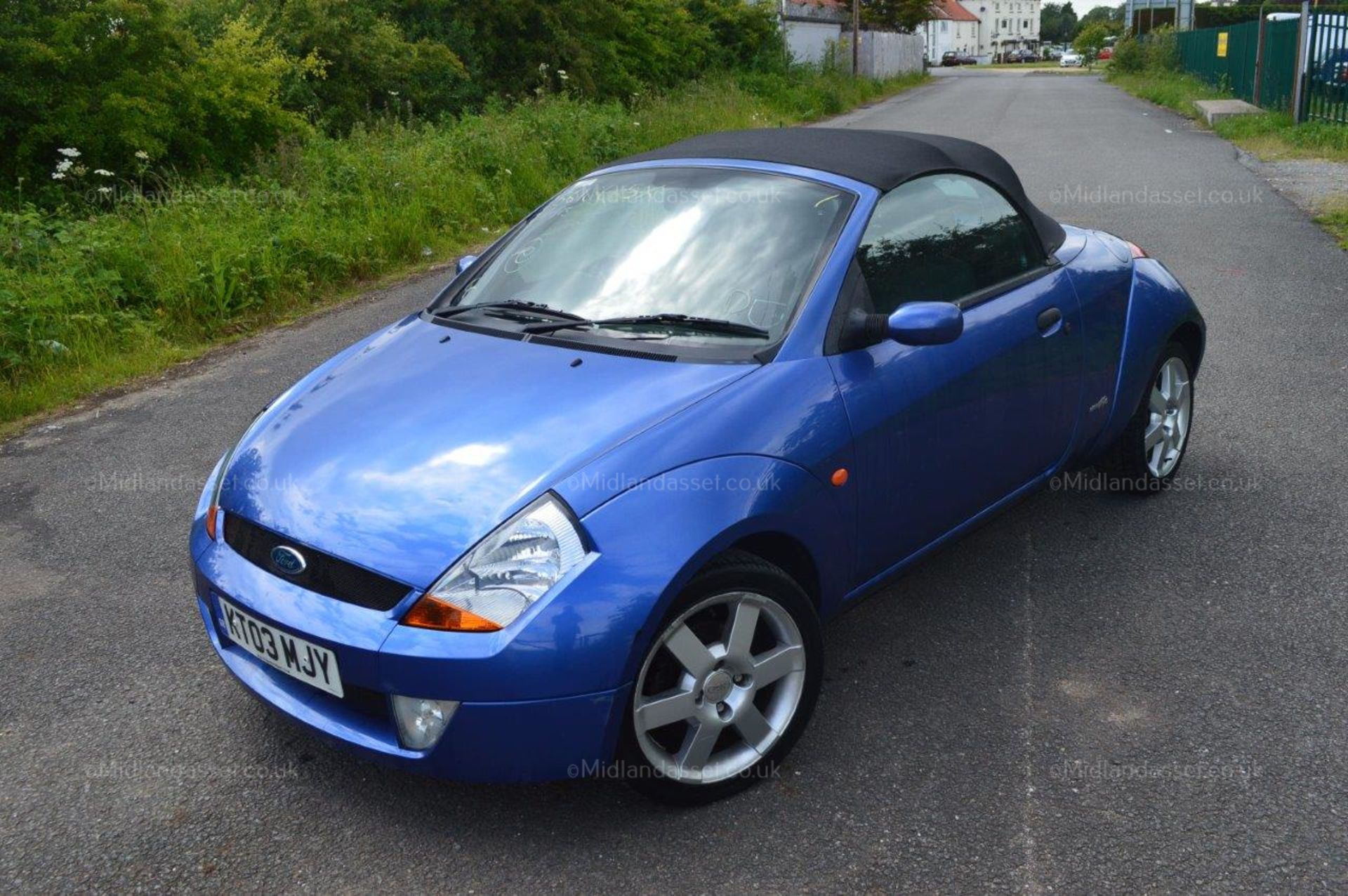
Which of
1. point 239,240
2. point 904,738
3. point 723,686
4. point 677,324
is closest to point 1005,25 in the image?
point 239,240

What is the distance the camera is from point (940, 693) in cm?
346

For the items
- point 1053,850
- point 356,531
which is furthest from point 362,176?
point 1053,850

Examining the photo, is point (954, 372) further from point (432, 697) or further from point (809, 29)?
point (809, 29)

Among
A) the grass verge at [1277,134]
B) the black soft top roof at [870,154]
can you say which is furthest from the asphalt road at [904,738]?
the grass verge at [1277,134]

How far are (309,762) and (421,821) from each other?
457 mm

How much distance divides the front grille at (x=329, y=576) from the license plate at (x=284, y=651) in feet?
0.41

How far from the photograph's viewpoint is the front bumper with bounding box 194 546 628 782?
8.48 feet

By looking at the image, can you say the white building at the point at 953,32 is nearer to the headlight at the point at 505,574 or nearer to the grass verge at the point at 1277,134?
the grass verge at the point at 1277,134

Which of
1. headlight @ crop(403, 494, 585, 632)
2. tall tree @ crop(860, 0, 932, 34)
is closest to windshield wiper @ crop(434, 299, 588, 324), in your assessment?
headlight @ crop(403, 494, 585, 632)

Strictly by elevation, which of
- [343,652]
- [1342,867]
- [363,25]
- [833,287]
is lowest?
[1342,867]

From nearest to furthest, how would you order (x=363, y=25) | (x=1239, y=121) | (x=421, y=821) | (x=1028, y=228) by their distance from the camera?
(x=421, y=821)
(x=1028, y=228)
(x=363, y=25)
(x=1239, y=121)

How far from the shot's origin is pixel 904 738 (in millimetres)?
3229

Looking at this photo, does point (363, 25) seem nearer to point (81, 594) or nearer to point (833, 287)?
point (81, 594)

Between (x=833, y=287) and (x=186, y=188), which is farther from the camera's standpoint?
(x=186, y=188)
